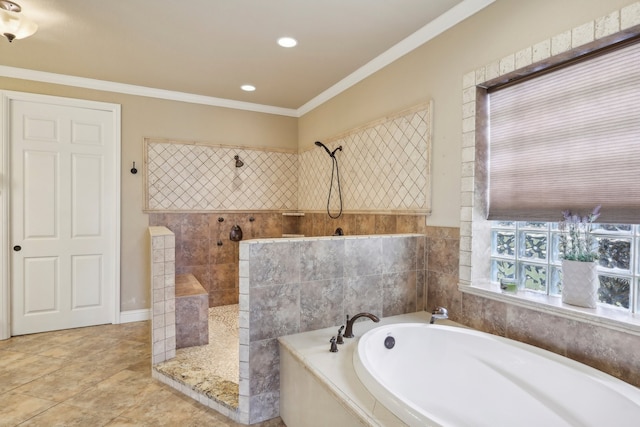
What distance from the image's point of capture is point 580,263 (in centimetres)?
174

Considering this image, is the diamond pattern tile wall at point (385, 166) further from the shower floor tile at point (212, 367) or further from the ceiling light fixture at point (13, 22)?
the ceiling light fixture at point (13, 22)

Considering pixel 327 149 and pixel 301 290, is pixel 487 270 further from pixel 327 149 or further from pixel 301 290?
pixel 327 149

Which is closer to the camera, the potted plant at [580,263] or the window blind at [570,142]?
the window blind at [570,142]

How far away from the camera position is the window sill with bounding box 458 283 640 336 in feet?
4.97

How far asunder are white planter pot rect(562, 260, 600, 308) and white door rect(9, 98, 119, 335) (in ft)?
13.2

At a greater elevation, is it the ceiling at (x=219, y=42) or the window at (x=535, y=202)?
the ceiling at (x=219, y=42)

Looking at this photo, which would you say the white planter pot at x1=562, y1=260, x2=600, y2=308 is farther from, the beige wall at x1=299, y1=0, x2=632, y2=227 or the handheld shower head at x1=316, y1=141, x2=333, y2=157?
the handheld shower head at x1=316, y1=141, x2=333, y2=157

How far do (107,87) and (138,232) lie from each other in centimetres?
161

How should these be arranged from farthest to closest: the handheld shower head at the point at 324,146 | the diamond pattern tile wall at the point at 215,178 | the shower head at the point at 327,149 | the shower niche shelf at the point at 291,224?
1. the shower niche shelf at the point at 291,224
2. the diamond pattern tile wall at the point at 215,178
3. the handheld shower head at the point at 324,146
4. the shower head at the point at 327,149

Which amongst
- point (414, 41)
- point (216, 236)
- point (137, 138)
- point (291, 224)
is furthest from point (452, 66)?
point (137, 138)

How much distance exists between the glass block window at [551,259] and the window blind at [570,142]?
12 centimetres

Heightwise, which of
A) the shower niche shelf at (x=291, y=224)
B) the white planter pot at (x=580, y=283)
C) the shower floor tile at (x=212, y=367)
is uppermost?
the shower niche shelf at (x=291, y=224)

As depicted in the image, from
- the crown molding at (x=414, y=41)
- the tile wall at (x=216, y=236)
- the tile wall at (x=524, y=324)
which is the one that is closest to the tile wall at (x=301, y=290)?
the tile wall at (x=524, y=324)

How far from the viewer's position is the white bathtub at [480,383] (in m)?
1.36
